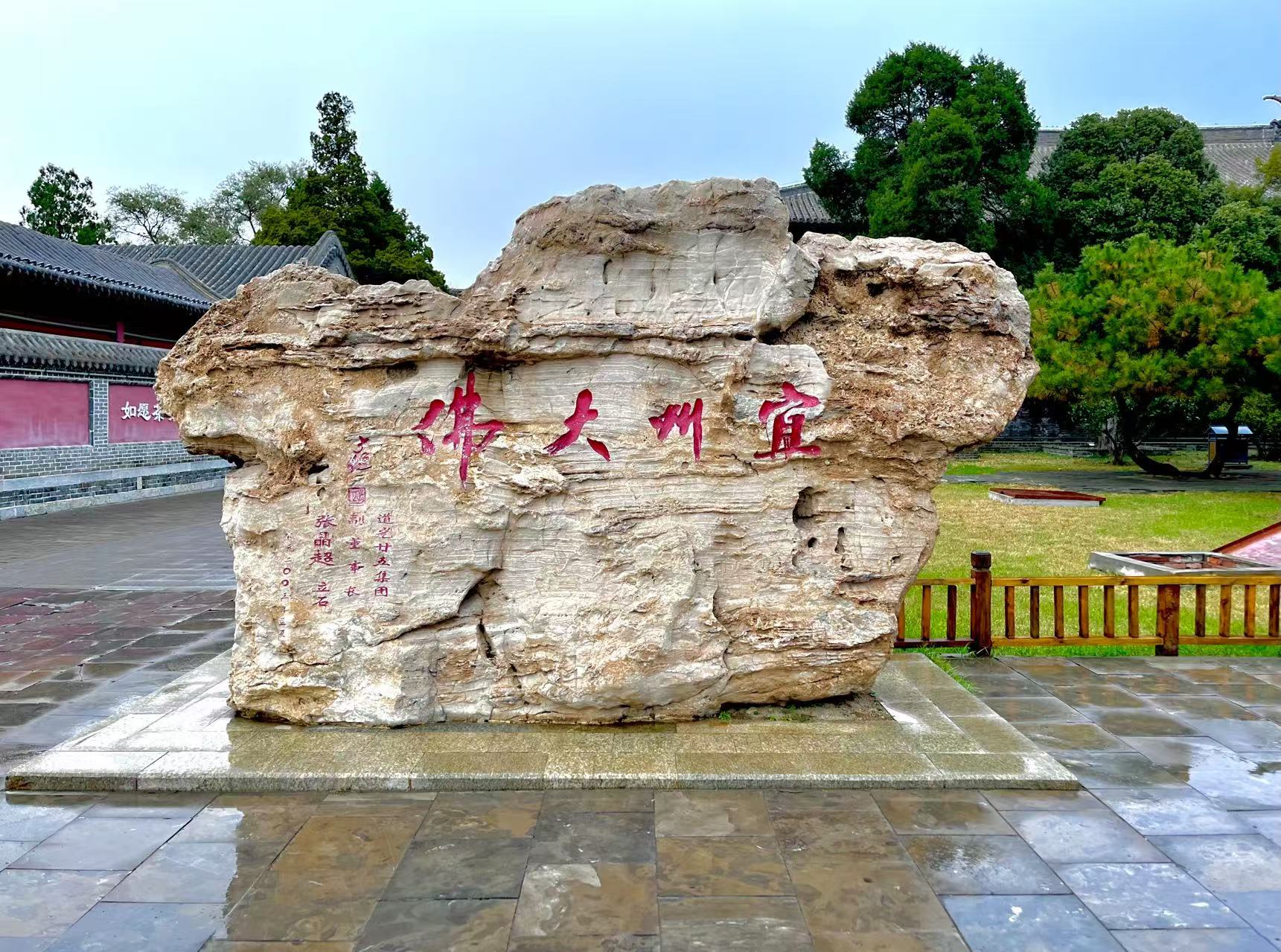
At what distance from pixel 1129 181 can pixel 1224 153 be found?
13.5 m

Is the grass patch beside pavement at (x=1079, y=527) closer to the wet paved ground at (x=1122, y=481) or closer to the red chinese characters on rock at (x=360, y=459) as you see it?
the wet paved ground at (x=1122, y=481)

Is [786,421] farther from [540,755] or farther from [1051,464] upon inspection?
[1051,464]

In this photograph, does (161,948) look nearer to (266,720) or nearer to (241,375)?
(266,720)

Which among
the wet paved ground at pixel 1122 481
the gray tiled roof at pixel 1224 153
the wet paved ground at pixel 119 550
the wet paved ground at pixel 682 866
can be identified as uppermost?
the gray tiled roof at pixel 1224 153

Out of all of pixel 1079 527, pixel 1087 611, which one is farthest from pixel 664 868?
pixel 1079 527

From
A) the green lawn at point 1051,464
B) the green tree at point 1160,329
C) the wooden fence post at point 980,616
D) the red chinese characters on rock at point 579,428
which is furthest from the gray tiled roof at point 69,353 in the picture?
the green lawn at point 1051,464

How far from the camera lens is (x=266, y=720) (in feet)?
16.4

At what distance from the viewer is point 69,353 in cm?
1625

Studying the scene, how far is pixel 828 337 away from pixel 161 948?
405 centimetres

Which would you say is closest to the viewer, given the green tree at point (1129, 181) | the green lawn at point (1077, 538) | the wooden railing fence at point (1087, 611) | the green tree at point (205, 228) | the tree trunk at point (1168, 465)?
the wooden railing fence at point (1087, 611)

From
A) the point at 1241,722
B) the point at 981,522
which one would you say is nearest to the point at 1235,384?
the point at 981,522

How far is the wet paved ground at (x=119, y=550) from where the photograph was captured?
10023 millimetres

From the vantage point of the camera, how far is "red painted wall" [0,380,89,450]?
15055mm

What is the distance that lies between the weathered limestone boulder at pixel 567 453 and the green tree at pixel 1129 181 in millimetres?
25325
